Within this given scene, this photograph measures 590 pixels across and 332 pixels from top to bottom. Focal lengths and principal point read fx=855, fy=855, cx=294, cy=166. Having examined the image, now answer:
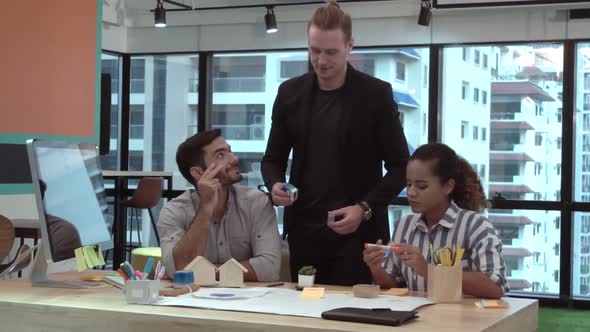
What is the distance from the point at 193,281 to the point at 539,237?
18.2 ft

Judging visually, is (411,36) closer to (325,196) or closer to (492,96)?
(492,96)

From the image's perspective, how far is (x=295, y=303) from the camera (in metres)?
2.17

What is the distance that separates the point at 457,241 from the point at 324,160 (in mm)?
597

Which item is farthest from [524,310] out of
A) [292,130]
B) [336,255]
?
[292,130]

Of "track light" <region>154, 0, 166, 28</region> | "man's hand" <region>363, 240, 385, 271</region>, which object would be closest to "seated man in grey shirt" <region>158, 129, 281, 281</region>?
"man's hand" <region>363, 240, 385, 271</region>

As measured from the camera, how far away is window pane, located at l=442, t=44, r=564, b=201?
293 inches

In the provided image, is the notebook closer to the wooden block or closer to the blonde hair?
the wooden block

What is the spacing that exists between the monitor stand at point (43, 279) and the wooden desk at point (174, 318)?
0.46 feet

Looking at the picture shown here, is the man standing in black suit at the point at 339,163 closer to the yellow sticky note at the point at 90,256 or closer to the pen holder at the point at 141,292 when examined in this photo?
the yellow sticky note at the point at 90,256

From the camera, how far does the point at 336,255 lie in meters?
2.96

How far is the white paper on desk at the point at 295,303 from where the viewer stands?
80.8 inches

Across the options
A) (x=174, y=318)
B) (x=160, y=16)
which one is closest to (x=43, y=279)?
(x=174, y=318)

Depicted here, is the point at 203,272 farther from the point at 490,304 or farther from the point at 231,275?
the point at 490,304

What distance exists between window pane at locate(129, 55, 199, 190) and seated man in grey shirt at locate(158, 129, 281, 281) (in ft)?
18.5
